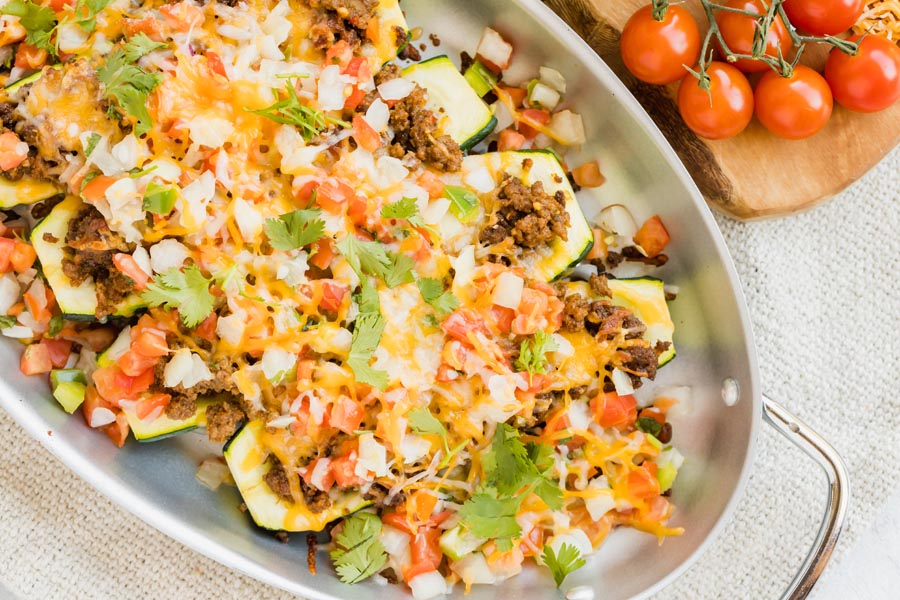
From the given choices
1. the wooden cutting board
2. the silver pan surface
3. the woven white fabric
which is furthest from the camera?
the woven white fabric

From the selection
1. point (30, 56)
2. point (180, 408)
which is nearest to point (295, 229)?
point (180, 408)

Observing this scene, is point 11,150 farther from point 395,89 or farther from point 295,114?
point 395,89

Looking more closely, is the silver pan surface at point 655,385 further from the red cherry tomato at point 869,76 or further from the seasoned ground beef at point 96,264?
the red cherry tomato at point 869,76

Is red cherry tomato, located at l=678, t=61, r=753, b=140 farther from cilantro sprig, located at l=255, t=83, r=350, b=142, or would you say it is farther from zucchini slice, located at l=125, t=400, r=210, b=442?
zucchini slice, located at l=125, t=400, r=210, b=442

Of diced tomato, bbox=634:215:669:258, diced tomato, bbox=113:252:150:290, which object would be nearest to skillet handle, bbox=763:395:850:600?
diced tomato, bbox=634:215:669:258

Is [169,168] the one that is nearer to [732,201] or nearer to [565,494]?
[565,494]

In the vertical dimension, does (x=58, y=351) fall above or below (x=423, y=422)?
below
